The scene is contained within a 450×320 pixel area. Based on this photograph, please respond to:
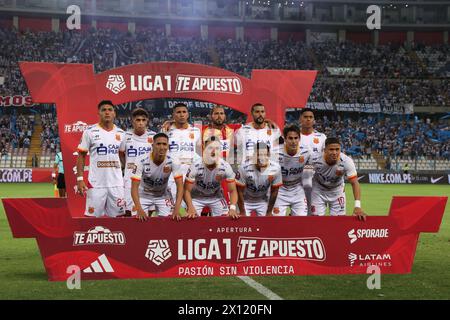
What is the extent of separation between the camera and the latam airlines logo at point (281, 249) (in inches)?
353

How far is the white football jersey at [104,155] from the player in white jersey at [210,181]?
1.52m

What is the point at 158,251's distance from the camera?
880cm

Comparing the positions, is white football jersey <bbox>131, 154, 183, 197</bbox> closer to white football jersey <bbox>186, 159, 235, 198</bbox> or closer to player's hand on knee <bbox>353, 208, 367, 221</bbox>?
white football jersey <bbox>186, 159, 235, 198</bbox>

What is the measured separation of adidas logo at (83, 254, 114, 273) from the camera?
8.68 meters

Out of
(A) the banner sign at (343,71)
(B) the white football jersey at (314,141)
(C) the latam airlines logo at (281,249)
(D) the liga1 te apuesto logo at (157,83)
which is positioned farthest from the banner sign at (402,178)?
(C) the latam airlines logo at (281,249)

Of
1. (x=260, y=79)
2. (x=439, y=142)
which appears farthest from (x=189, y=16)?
(x=260, y=79)

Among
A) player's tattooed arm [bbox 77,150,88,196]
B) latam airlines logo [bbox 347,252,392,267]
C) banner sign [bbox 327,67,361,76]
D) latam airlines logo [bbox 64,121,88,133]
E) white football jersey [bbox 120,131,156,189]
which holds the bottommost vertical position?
latam airlines logo [bbox 347,252,392,267]

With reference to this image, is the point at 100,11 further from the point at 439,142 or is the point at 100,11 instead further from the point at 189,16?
the point at 439,142

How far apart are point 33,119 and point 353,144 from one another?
74.3 feet

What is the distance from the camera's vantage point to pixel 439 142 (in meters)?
49.0

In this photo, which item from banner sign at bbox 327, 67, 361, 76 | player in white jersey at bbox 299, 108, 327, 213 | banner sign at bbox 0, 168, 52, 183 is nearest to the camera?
player in white jersey at bbox 299, 108, 327, 213

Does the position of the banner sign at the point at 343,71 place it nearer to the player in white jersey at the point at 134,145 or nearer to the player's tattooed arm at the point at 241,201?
the player in white jersey at the point at 134,145

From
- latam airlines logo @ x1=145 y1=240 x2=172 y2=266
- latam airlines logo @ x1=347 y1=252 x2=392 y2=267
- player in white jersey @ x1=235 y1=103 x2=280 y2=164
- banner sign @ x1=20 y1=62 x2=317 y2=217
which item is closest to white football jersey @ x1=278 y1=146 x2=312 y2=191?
player in white jersey @ x1=235 y1=103 x2=280 y2=164

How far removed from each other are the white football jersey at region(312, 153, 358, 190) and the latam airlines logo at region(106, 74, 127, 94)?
546 centimetres
